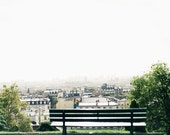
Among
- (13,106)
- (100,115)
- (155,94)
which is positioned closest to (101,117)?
(100,115)

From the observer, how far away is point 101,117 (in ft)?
26.8

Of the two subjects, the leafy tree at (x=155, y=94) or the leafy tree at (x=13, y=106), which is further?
the leafy tree at (x=13, y=106)

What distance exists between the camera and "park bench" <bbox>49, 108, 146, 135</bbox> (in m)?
8.04

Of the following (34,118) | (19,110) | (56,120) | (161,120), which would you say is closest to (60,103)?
(34,118)

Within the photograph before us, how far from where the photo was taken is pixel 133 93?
30656 millimetres

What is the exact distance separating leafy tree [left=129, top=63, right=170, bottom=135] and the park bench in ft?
66.2

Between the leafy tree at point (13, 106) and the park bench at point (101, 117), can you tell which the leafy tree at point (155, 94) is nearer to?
the leafy tree at point (13, 106)

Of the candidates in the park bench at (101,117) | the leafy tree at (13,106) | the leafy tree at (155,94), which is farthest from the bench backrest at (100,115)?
the leafy tree at (13,106)

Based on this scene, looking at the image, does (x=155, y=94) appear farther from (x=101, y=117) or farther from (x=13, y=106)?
(x=101, y=117)

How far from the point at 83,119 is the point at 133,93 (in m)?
23.0

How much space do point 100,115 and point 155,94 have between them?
881 inches

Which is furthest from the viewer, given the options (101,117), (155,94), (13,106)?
(13,106)

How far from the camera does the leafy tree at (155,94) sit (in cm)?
2850

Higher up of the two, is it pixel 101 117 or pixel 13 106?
pixel 101 117
